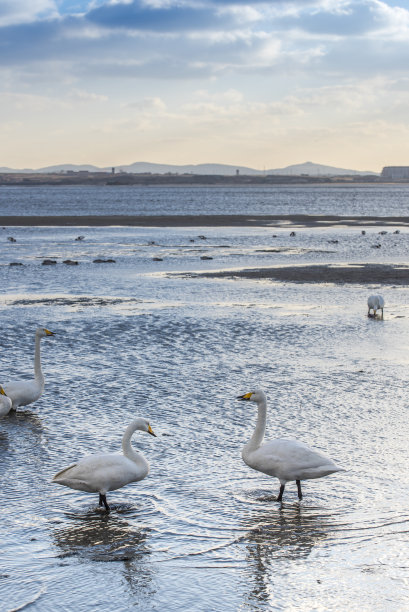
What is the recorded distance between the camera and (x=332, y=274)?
33.5 metres

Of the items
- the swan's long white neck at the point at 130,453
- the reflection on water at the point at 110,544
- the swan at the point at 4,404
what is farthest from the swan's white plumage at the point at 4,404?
the reflection on water at the point at 110,544

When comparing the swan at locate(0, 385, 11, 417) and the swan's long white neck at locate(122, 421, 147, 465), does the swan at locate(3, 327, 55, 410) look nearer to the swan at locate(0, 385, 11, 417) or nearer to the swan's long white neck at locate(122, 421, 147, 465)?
the swan at locate(0, 385, 11, 417)

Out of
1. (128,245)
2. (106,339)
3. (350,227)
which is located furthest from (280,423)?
(350,227)

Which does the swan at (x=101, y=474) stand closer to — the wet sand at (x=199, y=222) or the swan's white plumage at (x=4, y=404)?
the swan's white plumage at (x=4, y=404)

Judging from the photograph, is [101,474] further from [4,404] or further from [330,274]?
[330,274]

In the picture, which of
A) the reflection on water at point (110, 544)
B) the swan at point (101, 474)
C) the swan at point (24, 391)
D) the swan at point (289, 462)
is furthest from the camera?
the swan at point (24, 391)

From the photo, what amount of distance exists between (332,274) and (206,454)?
23287 millimetres

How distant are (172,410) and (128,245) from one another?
36163 millimetres

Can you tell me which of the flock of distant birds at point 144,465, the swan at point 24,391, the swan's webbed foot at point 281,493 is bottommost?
the swan's webbed foot at point 281,493

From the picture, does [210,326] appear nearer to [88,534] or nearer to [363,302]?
[363,302]

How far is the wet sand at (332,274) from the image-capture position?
31531 mm

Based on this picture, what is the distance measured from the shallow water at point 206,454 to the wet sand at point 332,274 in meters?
5.58

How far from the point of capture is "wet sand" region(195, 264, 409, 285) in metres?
31.5

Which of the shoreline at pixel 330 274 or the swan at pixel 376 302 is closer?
the swan at pixel 376 302
